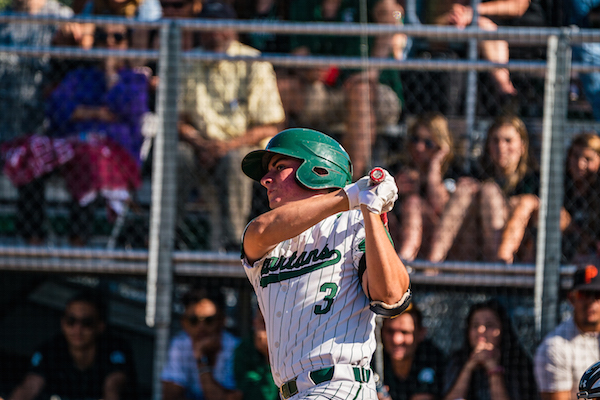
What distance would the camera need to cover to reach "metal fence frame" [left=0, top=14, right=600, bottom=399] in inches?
199

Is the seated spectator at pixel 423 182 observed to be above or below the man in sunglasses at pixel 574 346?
above

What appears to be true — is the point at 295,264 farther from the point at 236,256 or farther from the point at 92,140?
the point at 92,140

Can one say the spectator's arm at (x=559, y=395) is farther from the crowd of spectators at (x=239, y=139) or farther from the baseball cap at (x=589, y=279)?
the crowd of spectators at (x=239, y=139)

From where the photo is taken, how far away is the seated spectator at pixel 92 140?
5.40 meters

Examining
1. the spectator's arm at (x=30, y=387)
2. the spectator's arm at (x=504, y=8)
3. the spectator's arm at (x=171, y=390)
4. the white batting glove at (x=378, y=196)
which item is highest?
the spectator's arm at (x=504, y=8)

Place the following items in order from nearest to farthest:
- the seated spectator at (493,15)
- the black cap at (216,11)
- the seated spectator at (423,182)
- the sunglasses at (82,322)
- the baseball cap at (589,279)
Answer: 1. the baseball cap at (589,279)
2. the seated spectator at (423,182)
3. the sunglasses at (82,322)
4. the seated spectator at (493,15)
5. the black cap at (216,11)

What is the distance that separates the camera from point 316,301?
2.77 metres

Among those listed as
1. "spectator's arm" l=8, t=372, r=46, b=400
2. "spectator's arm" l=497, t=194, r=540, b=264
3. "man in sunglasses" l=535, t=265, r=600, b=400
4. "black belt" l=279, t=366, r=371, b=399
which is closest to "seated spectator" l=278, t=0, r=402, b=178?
"spectator's arm" l=497, t=194, r=540, b=264

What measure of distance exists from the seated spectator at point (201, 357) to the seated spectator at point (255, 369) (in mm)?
46

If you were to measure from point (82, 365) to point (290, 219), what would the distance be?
3.32 metres

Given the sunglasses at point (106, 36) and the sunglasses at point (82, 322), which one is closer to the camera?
the sunglasses at point (82, 322)

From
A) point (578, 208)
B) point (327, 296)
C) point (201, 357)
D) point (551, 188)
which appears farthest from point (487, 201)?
point (327, 296)

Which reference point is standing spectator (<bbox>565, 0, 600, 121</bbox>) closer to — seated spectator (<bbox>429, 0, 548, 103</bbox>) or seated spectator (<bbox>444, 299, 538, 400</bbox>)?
seated spectator (<bbox>429, 0, 548, 103</bbox>)

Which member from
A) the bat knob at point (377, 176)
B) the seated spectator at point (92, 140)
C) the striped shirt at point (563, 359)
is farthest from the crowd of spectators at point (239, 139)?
the bat knob at point (377, 176)
